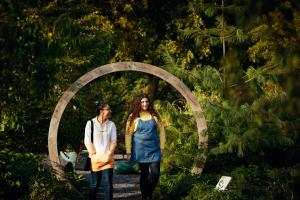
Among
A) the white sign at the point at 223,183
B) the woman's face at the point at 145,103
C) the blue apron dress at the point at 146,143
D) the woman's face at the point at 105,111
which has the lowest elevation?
the white sign at the point at 223,183

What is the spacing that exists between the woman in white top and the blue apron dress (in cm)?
44

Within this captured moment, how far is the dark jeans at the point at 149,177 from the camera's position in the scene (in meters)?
8.88

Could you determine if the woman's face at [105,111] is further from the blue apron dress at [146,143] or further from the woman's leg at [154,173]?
the woman's leg at [154,173]

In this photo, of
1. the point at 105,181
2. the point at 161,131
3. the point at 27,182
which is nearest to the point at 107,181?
the point at 105,181

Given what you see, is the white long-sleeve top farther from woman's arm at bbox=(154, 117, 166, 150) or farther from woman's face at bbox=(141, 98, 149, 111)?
woman's arm at bbox=(154, 117, 166, 150)

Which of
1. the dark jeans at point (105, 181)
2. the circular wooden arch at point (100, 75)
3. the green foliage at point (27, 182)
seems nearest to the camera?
the green foliage at point (27, 182)

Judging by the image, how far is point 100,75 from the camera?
991cm

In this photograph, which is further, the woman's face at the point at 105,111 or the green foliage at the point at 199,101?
the woman's face at the point at 105,111

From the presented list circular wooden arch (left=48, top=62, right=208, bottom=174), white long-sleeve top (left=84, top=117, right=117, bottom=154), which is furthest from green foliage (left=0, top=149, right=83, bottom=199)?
white long-sleeve top (left=84, top=117, right=117, bottom=154)

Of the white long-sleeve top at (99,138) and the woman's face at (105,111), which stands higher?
the woman's face at (105,111)

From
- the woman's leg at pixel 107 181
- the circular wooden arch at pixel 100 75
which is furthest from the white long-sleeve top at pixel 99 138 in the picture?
the circular wooden arch at pixel 100 75

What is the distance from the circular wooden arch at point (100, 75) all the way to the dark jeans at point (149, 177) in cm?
128

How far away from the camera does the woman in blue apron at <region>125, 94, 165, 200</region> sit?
29.1 ft

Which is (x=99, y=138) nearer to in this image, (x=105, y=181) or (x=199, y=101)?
(x=105, y=181)
